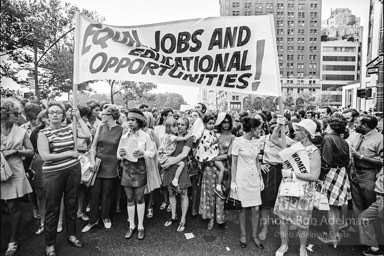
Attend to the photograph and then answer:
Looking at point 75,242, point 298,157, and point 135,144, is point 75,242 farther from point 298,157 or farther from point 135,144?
point 298,157

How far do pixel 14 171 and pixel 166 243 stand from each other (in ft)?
8.23

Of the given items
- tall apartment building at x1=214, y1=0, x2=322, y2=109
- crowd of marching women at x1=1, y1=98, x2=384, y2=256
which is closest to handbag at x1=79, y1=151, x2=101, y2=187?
crowd of marching women at x1=1, y1=98, x2=384, y2=256

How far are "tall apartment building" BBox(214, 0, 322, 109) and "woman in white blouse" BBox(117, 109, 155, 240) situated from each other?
9456 cm

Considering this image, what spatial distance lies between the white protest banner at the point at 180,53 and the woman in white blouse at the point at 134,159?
0.82 m

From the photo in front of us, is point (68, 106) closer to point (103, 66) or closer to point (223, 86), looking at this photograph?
point (103, 66)

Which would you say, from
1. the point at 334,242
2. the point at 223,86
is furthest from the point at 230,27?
the point at 334,242

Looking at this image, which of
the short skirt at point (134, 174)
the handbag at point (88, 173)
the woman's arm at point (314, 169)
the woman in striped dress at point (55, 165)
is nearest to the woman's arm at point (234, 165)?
the woman's arm at point (314, 169)

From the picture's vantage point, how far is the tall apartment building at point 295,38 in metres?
98.2

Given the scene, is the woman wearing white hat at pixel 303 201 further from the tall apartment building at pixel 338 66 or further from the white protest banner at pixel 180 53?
the tall apartment building at pixel 338 66

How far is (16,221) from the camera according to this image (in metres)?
3.80

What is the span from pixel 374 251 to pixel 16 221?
5265 mm

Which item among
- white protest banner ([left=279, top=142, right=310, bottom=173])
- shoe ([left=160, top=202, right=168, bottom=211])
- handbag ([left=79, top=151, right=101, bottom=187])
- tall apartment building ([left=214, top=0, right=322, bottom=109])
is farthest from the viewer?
tall apartment building ([left=214, top=0, right=322, bottom=109])

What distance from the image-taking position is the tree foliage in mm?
17281

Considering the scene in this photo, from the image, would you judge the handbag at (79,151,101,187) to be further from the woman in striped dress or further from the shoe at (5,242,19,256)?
the shoe at (5,242,19,256)
